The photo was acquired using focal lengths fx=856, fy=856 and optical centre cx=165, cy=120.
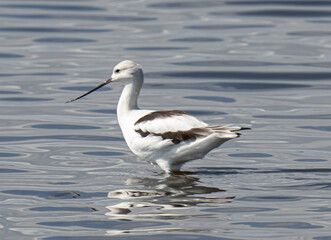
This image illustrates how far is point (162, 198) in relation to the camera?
29.5ft

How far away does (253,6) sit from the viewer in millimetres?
25359

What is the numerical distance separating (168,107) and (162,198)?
577 cm

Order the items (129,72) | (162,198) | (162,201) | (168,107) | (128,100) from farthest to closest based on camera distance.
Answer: (168,107), (129,72), (128,100), (162,198), (162,201)

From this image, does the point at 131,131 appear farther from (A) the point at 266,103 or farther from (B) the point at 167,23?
(B) the point at 167,23

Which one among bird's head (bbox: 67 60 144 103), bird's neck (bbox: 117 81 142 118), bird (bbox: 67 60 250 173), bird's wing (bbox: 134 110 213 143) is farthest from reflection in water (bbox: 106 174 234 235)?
bird's head (bbox: 67 60 144 103)

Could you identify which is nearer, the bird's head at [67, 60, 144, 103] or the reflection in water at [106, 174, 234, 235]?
the reflection in water at [106, 174, 234, 235]

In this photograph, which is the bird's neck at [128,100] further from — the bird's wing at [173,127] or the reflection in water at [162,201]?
the reflection in water at [162,201]

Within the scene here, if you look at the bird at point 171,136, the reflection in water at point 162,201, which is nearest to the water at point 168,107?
the reflection in water at point 162,201

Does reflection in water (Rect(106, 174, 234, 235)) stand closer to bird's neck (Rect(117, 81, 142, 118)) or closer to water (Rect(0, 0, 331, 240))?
water (Rect(0, 0, 331, 240))

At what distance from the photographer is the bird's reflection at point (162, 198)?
8242 millimetres

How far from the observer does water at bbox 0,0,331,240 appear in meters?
8.12

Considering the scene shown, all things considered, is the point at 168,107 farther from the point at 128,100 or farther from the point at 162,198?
the point at 162,198

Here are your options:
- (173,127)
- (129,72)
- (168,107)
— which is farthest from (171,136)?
(168,107)

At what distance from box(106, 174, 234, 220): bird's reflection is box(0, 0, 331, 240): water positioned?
0.02 metres
